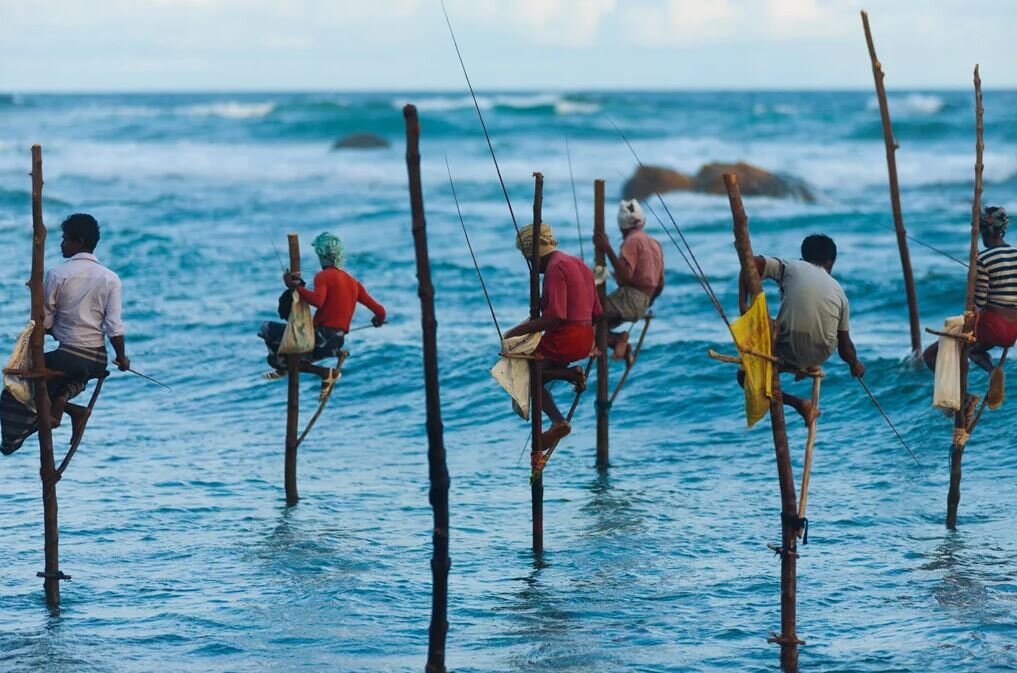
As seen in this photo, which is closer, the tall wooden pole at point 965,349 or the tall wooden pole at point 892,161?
the tall wooden pole at point 965,349

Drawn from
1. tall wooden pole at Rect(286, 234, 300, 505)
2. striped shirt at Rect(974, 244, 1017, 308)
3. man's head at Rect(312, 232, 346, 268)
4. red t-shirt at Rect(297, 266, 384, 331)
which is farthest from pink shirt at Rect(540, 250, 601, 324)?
striped shirt at Rect(974, 244, 1017, 308)

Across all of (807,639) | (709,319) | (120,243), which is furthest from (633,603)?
(120,243)

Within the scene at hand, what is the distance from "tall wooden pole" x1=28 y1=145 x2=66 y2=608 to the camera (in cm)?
709

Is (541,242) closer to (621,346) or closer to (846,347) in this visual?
(846,347)

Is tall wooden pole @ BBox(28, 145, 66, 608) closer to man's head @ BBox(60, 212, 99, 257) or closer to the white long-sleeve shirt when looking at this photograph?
the white long-sleeve shirt

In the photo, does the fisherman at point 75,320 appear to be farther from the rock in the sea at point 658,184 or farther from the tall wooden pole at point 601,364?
the rock in the sea at point 658,184

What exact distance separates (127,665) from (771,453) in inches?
262

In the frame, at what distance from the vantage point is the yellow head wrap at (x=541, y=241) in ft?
26.9

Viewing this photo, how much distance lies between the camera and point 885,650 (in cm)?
709

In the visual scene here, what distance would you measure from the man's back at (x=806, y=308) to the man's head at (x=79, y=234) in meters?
3.88

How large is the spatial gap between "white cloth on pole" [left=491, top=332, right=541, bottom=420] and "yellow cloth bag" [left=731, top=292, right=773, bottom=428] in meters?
2.08

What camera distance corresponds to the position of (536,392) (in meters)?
8.48

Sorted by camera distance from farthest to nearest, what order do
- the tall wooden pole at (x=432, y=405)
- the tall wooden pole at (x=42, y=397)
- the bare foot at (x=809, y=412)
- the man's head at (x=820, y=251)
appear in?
the man's head at (x=820, y=251) < the bare foot at (x=809, y=412) < the tall wooden pole at (x=42, y=397) < the tall wooden pole at (x=432, y=405)

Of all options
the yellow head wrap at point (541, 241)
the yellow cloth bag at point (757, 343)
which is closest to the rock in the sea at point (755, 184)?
the yellow head wrap at point (541, 241)
